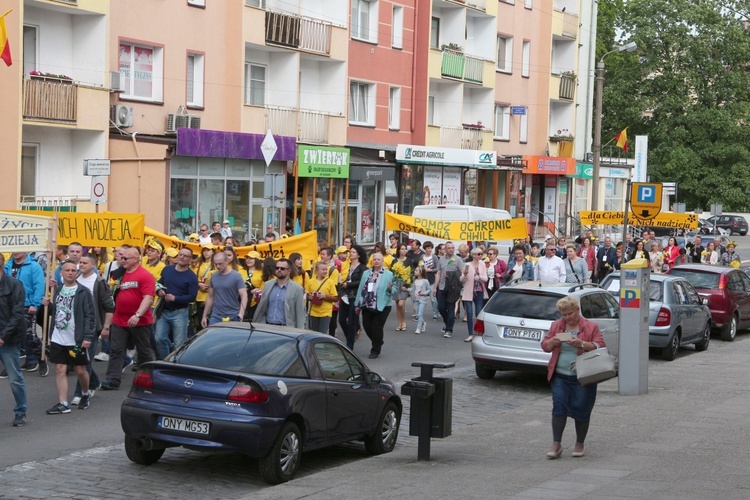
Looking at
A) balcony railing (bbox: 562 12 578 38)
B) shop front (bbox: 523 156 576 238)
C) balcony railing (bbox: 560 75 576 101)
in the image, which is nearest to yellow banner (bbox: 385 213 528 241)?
shop front (bbox: 523 156 576 238)

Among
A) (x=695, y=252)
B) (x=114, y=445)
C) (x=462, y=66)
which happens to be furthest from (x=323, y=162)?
(x=114, y=445)

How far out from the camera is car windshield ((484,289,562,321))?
16141 mm

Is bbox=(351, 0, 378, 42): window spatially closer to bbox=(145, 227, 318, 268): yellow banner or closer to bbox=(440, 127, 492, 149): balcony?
bbox=(440, 127, 492, 149): balcony

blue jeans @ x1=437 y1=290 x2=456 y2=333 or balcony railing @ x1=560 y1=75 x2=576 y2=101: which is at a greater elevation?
Result: balcony railing @ x1=560 y1=75 x2=576 y2=101

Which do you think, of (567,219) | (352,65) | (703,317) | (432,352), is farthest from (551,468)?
(567,219)

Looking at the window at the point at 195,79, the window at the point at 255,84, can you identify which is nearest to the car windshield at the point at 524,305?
the window at the point at 195,79

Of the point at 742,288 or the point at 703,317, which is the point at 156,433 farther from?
the point at 742,288

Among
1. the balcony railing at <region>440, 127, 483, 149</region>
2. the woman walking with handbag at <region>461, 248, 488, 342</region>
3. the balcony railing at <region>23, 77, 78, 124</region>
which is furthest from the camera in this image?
the balcony railing at <region>440, 127, 483, 149</region>

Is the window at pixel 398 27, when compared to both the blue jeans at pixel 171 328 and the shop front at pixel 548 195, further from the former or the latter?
the blue jeans at pixel 171 328

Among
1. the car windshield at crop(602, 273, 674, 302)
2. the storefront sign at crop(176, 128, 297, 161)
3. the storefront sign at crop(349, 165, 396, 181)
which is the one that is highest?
the storefront sign at crop(176, 128, 297, 161)

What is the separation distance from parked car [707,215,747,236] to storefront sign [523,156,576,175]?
23.7 m

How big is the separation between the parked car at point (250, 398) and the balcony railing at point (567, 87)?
47.3 m

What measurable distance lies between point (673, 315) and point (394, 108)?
24187 mm

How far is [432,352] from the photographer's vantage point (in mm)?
19781
